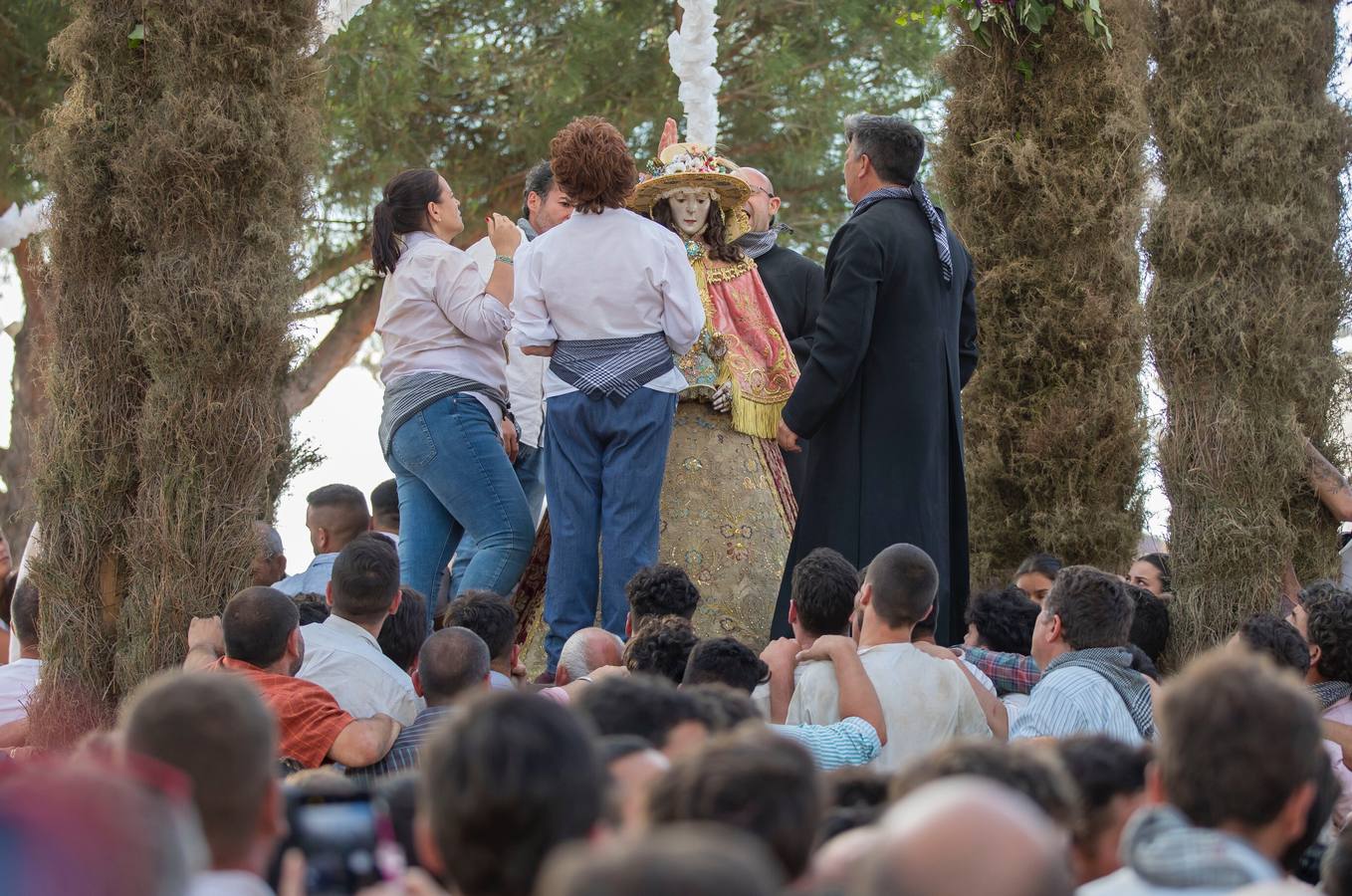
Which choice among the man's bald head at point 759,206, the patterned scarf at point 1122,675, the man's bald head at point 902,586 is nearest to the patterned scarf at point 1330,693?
the patterned scarf at point 1122,675

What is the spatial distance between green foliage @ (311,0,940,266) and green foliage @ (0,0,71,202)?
1926 millimetres

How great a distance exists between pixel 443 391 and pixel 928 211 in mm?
1950

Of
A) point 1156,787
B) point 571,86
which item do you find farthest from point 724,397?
point 571,86

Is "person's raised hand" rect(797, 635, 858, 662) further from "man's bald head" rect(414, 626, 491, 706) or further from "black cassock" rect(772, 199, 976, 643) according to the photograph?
"black cassock" rect(772, 199, 976, 643)

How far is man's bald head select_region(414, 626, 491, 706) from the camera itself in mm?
4516

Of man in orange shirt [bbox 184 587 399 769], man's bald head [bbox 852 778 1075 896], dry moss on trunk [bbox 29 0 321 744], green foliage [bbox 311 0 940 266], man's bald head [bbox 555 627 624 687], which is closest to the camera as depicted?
man's bald head [bbox 852 778 1075 896]

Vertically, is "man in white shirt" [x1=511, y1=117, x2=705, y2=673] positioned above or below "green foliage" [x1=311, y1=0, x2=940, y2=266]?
below

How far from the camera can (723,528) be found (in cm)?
685

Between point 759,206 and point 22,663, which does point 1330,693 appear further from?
point 22,663

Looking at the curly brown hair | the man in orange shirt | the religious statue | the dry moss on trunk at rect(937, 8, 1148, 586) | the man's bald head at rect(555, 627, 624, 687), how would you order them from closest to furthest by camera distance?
the man in orange shirt < the man's bald head at rect(555, 627, 624, 687) < the curly brown hair < the religious statue < the dry moss on trunk at rect(937, 8, 1148, 586)

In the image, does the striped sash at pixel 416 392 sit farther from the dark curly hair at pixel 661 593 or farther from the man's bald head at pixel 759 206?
the man's bald head at pixel 759 206

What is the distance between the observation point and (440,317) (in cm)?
654

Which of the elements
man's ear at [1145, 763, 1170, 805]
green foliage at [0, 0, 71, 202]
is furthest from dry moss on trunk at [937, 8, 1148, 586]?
green foliage at [0, 0, 71, 202]

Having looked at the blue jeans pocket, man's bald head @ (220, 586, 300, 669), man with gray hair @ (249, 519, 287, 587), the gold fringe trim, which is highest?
the gold fringe trim
